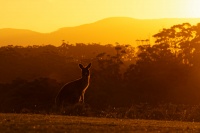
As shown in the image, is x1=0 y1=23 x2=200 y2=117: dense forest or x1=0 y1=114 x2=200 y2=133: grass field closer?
x1=0 y1=114 x2=200 y2=133: grass field

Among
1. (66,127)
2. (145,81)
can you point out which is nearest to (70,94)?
(66,127)

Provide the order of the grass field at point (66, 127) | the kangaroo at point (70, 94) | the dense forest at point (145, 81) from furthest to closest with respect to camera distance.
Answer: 1. the dense forest at point (145, 81)
2. the kangaroo at point (70, 94)
3. the grass field at point (66, 127)

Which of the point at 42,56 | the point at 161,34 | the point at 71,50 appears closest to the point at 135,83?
the point at 161,34

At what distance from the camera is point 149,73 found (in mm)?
67812

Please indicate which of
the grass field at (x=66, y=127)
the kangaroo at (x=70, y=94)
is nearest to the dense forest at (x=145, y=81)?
the kangaroo at (x=70, y=94)

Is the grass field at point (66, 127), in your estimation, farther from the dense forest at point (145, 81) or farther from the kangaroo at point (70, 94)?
the dense forest at point (145, 81)

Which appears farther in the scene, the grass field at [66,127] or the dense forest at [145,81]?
the dense forest at [145,81]

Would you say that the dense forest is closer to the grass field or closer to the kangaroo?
the kangaroo

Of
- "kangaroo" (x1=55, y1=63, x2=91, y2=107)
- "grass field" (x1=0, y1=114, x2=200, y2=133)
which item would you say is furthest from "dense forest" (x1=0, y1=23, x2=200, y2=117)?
"grass field" (x1=0, y1=114, x2=200, y2=133)

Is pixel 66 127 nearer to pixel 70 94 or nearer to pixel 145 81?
pixel 70 94

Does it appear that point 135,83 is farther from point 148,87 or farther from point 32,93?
point 32,93

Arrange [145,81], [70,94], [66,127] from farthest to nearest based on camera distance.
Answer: [145,81]
[70,94]
[66,127]

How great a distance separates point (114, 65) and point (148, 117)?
194 ft

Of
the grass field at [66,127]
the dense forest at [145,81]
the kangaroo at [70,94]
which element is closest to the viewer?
the grass field at [66,127]
